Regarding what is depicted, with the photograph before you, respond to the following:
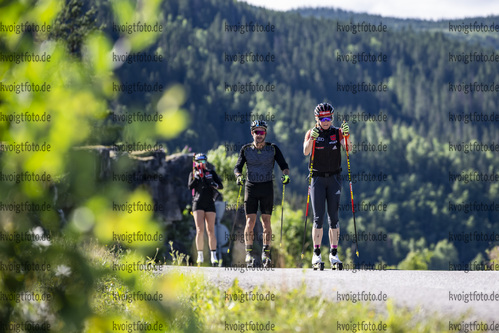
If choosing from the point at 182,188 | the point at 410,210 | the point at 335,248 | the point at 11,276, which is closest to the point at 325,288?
the point at 335,248

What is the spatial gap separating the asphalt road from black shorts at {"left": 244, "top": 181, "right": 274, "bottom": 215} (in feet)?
6.80

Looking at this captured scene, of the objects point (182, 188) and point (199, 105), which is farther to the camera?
point (199, 105)

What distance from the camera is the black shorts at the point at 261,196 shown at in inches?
447

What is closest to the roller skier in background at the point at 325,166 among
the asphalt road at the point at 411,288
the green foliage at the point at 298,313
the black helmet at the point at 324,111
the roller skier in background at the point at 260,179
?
the black helmet at the point at 324,111

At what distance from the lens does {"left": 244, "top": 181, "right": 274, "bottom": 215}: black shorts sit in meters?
11.4

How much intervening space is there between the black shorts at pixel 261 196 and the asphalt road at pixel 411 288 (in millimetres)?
2071

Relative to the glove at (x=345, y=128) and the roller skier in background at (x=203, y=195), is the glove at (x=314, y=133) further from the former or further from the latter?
the roller skier in background at (x=203, y=195)

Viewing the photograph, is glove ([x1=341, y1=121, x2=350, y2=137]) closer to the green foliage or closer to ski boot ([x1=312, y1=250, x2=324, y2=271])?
ski boot ([x1=312, y1=250, x2=324, y2=271])

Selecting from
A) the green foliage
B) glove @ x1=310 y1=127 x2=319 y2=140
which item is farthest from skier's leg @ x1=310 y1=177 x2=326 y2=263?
the green foliage

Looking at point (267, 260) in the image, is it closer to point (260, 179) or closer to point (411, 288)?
point (260, 179)

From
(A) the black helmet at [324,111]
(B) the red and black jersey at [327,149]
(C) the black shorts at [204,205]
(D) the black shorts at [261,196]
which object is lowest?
(C) the black shorts at [204,205]

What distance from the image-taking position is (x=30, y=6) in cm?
237

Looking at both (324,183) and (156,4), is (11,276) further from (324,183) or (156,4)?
(324,183)

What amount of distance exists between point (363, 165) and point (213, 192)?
554 feet
